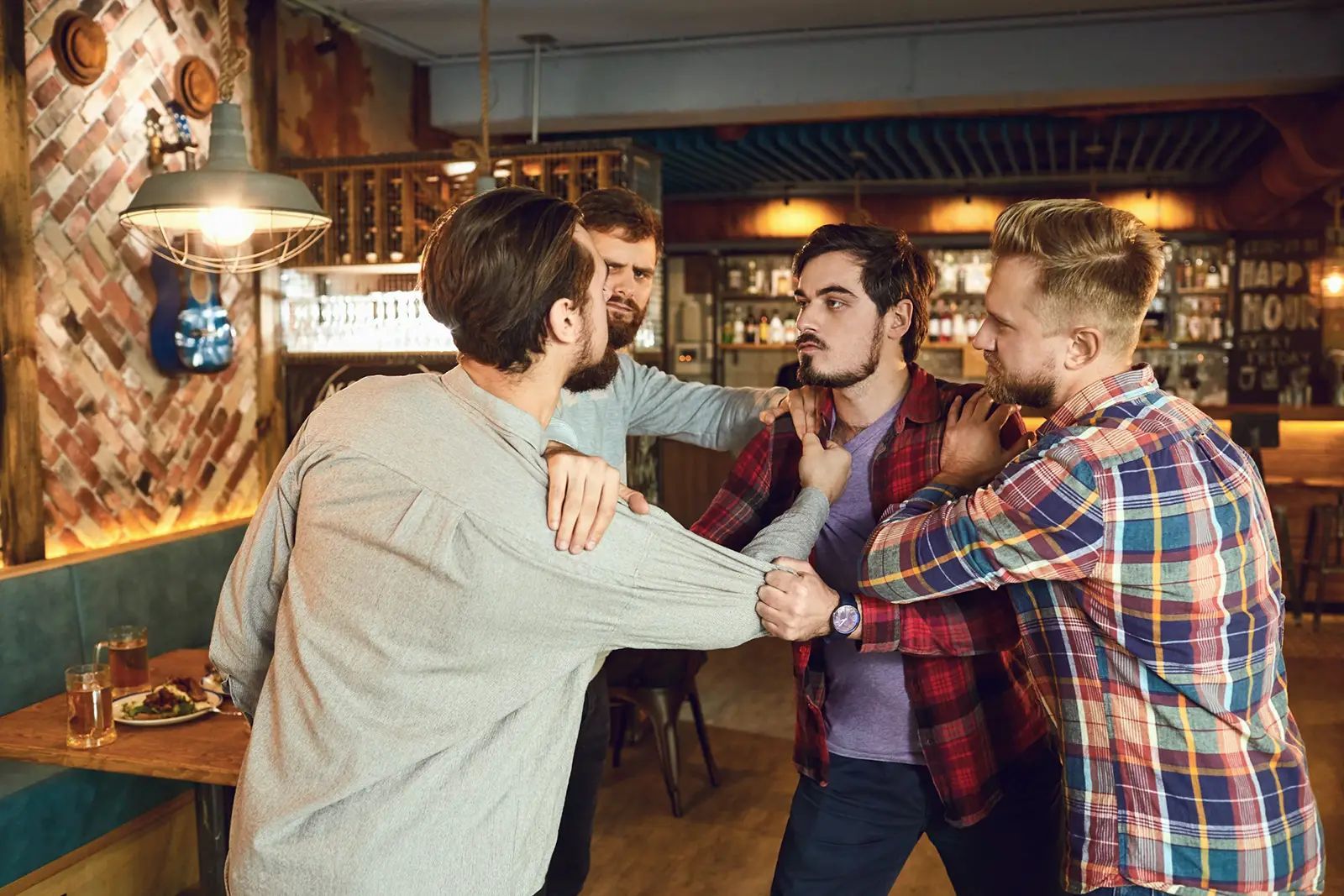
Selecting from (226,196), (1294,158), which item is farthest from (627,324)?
(1294,158)

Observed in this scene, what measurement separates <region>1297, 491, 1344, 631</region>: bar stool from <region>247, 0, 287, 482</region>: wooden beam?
6.03 meters

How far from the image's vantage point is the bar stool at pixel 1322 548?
270 inches

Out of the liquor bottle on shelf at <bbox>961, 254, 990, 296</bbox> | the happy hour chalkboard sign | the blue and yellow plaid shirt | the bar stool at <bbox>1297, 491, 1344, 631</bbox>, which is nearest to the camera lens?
the blue and yellow plaid shirt

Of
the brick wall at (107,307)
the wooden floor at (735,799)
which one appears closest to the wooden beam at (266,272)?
the brick wall at (107,307)

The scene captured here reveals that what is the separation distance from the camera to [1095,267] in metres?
1.67

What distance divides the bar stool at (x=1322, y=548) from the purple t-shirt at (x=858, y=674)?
582 centimetres

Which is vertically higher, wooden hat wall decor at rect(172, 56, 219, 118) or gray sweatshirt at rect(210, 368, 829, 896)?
wooden hat wall decor at rect(172, 56, 219, 118)

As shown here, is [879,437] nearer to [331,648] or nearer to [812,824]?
[812,824]

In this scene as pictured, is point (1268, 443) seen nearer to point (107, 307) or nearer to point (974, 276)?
point (974, 276)

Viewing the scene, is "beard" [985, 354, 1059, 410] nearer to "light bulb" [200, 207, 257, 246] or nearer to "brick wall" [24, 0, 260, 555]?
"light bulb" [200, 207, 257, 246]

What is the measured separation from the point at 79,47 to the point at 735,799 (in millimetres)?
3623

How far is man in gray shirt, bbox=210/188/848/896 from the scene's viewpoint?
1339 millimetres

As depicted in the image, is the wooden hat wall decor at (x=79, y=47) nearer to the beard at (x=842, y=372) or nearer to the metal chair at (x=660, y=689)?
the metal chair at (x=660, y=689)

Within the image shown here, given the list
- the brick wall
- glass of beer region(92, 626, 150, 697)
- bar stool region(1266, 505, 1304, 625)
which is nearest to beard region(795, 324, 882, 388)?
glass of beer region(92, 626, 150, 697)
